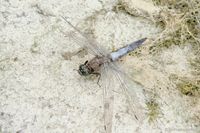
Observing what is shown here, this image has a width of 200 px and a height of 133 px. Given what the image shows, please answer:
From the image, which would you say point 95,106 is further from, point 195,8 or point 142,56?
point 195,8

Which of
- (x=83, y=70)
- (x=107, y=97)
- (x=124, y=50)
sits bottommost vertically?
(x=107, y=97)

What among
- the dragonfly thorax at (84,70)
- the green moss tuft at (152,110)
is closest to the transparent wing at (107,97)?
the dragonfly thorax at (84,70)

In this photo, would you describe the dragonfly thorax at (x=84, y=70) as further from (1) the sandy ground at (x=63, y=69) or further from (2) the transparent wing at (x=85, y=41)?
(2) the transparent wing at (x=85, y=41)

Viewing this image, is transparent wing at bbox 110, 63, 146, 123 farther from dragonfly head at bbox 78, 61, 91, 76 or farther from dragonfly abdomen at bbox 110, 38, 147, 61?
dragonfly head at bbox 78, 61, 91, 76

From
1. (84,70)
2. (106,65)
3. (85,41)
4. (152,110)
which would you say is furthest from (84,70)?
(152,110)

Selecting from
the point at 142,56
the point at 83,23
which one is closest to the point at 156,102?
the point at 142,56

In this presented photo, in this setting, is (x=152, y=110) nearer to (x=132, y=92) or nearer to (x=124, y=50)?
(x=132, y=92)

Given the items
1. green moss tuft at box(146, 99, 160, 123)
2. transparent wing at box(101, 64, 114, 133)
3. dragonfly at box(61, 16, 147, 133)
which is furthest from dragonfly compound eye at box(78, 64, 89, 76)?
green moss tuft at box(146, 99, 160, 123)
